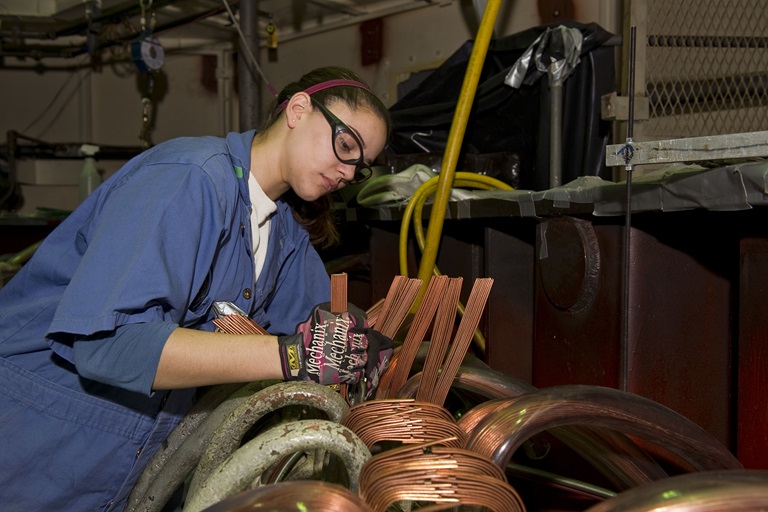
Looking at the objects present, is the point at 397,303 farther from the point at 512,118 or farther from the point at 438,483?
the point at 512,118

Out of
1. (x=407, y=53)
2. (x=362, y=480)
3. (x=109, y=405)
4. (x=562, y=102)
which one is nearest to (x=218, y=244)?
(x=109, y=405)

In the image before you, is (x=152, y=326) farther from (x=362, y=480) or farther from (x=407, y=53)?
(x=407, y=53)

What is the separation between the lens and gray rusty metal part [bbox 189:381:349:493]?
101 cm

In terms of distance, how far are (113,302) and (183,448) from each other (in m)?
0.33

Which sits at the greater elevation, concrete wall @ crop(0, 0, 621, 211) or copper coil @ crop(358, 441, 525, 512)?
concrete wall @ crop(0, 0, 621, 211)

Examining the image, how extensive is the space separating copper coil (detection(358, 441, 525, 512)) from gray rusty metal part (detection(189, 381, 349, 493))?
26 centimetres

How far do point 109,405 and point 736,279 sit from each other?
1.32m

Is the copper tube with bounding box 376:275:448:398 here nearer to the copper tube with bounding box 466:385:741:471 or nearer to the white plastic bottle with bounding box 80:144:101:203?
the copper tube with bounding box 466:385:741:471

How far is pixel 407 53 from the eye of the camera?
3512 millimetres

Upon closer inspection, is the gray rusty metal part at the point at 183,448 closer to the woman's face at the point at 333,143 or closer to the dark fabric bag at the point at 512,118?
the woman's face at the point at 333,143

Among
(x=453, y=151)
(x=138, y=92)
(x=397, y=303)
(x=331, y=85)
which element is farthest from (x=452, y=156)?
(x=138, y=92)

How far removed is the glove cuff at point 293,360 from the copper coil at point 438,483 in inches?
12.0

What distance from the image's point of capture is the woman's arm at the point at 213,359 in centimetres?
102

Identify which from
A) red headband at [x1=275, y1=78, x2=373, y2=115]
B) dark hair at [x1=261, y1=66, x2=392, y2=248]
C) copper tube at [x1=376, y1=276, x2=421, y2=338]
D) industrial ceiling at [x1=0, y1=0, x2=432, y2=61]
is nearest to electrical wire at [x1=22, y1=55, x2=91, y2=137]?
industrial ceiling at [x1=0, y1=0, x2=432, y2=61]
